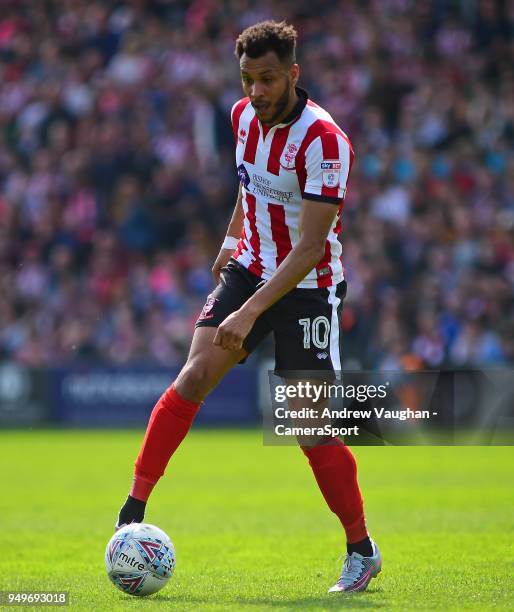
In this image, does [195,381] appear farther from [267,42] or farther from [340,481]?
[267,42]

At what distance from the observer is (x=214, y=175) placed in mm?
17125

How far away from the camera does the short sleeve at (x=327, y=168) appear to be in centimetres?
502

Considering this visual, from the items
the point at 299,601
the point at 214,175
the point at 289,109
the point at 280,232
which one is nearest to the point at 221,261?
the point at 280,232

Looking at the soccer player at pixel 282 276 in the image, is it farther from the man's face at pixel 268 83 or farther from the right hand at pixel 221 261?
the right hand at pixel 221 261

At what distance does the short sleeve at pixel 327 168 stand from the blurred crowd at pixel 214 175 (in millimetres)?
9049

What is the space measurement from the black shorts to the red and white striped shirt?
3.0 inches

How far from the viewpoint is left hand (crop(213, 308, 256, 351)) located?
4.90m

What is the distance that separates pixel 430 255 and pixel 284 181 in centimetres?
1007

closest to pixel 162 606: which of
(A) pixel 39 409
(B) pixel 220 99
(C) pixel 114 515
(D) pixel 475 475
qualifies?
(C) pixel 114 515

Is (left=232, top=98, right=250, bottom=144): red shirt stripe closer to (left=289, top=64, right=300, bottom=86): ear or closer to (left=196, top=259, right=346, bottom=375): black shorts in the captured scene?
(left=289, top=64, right=300, bottom=86): ear

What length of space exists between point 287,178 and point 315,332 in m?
0.68

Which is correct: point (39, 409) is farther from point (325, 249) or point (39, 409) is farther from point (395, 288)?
point (325, 249)

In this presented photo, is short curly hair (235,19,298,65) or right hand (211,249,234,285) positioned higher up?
short curly hair (235,19,298,65)

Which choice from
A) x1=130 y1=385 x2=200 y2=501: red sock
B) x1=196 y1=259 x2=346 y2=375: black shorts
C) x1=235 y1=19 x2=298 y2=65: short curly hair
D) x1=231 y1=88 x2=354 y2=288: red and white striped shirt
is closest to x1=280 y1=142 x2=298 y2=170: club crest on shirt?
x1=231 y1=88 x2=354 y2=288: red and white striped shirt
